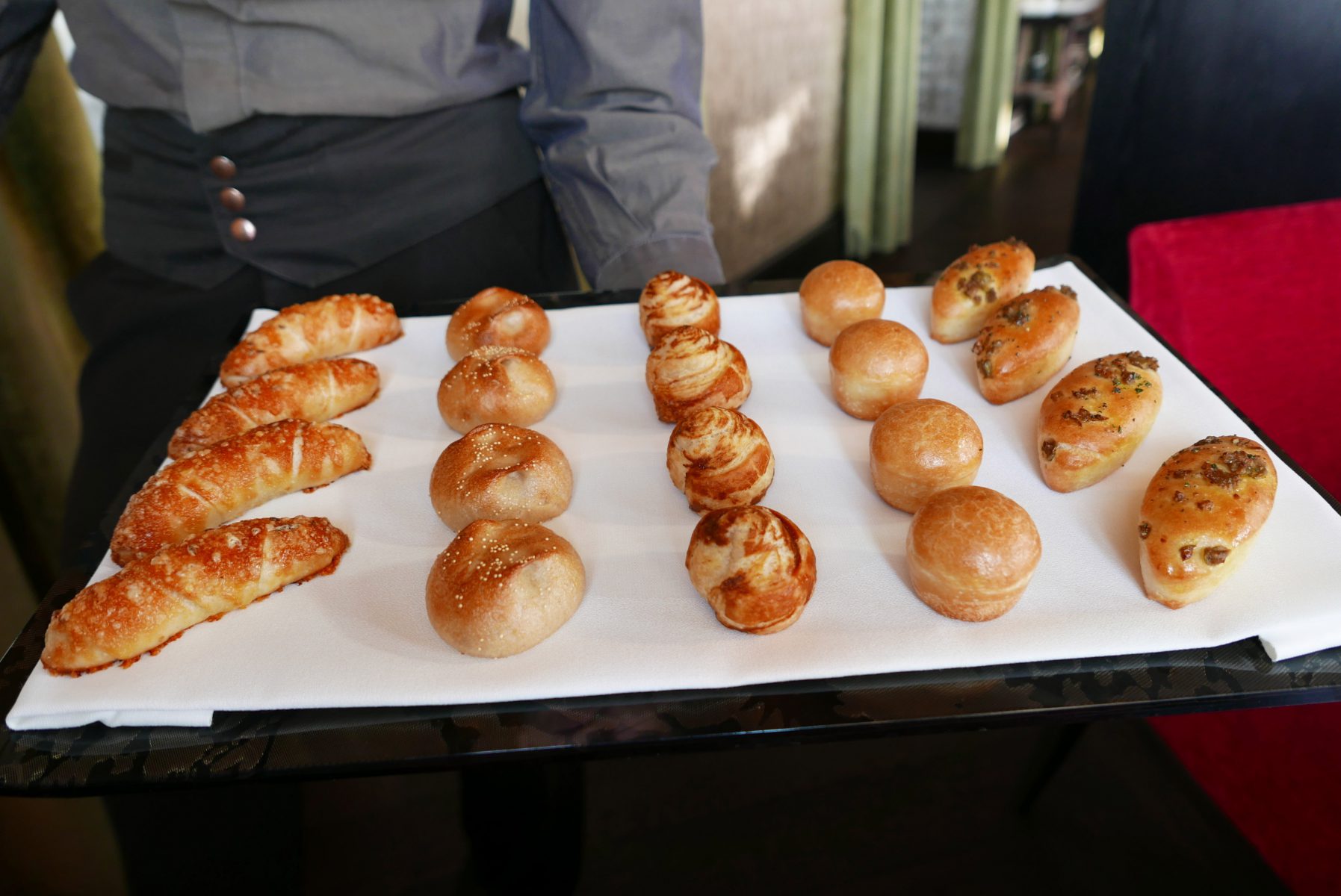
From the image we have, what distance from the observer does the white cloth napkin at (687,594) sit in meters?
0.74

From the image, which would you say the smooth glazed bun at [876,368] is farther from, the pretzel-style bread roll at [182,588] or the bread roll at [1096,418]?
the pretzel-style bread roll at [182,588]

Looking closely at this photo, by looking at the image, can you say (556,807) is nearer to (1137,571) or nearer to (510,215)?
(1137,571)

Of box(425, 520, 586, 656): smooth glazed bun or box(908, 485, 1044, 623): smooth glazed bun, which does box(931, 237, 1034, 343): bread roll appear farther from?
box(425, 520, 586, 656): smooth glazed bun

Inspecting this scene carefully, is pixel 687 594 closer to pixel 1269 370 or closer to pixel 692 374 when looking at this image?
pixel 692 374

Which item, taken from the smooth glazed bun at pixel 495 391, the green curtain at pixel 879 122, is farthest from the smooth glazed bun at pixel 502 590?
the green curtain at pixel 879 122

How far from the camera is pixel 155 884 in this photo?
1383 mm

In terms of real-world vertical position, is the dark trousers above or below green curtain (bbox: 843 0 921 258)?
above

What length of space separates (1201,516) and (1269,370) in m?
0.84

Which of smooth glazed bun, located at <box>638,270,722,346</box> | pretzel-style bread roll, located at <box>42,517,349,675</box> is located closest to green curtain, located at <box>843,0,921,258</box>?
smooth glazed bun, located at <box>638,270,722,346</box>

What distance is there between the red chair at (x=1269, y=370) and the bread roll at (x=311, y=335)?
3.95 feet

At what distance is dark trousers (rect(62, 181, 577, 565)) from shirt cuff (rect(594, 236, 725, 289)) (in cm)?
28

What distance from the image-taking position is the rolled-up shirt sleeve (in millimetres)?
1353

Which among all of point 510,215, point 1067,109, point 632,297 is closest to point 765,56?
point 510,215

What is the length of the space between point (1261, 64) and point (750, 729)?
2241mm
